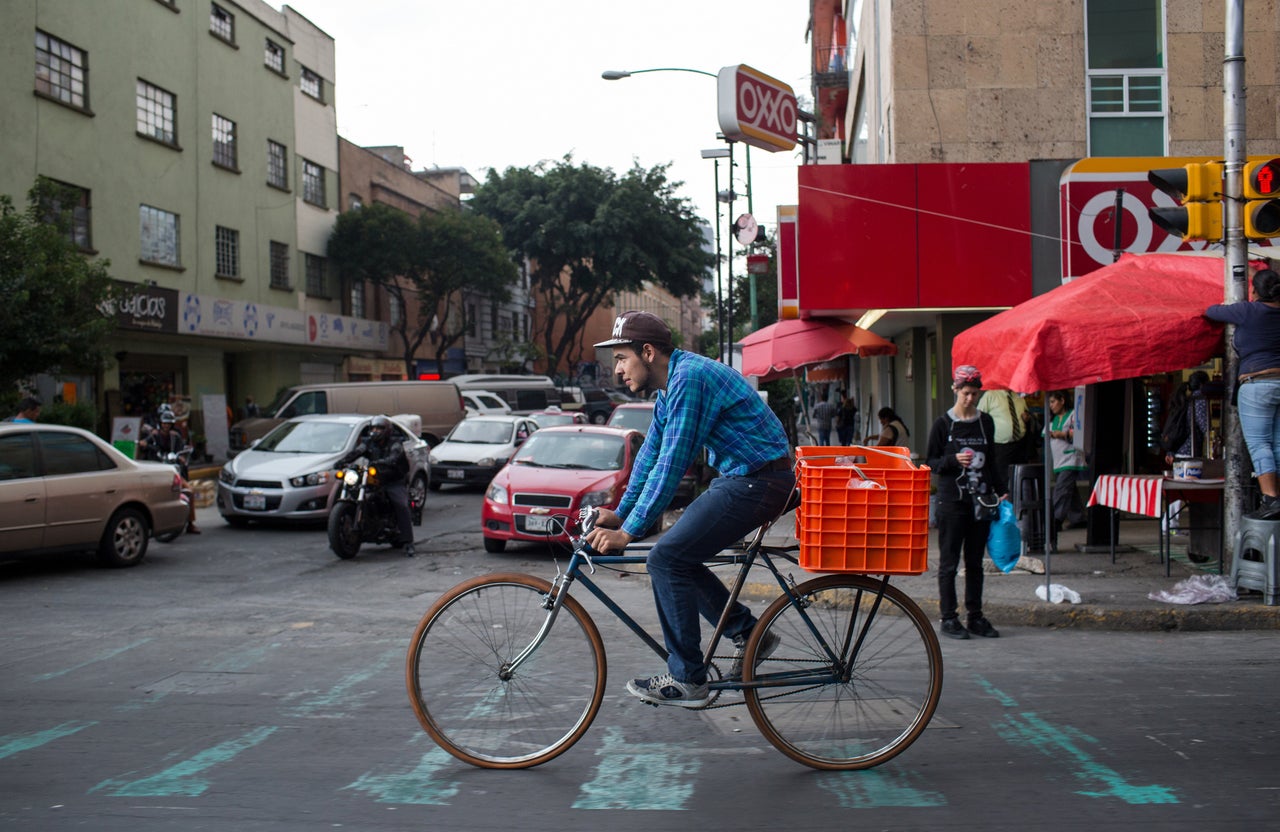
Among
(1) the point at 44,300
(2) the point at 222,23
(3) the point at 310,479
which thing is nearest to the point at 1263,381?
(3) the point at 310,479

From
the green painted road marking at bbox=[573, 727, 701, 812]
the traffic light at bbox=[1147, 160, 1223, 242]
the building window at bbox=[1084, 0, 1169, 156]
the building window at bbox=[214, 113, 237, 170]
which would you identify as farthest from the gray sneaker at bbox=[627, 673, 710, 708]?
the building window at bbox=[214, 113, 237, 170]

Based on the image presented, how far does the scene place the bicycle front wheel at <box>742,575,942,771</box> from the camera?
4391 millimetres

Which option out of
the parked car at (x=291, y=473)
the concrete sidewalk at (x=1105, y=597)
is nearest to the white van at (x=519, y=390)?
the parked car at (x=291, y=473)

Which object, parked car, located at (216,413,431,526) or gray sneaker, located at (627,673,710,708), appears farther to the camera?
parked car, located at (216,413,431,526)

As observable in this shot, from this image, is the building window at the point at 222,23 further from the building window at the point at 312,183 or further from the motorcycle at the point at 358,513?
the motorcycle at the point at 358,513

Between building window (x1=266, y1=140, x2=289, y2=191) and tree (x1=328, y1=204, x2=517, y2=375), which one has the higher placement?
building window (x1=266, y1=140, x2=289, y2=191)

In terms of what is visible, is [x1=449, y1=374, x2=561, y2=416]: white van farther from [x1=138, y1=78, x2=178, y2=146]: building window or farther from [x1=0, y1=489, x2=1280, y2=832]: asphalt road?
[x1=0, y1=489, x2=1280, y2=832]: asphalt road

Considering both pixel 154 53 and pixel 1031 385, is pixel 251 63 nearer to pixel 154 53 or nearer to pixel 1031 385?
pixel 154 53

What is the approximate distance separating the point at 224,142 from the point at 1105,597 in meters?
30.3

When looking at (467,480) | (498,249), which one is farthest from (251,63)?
(467,480)

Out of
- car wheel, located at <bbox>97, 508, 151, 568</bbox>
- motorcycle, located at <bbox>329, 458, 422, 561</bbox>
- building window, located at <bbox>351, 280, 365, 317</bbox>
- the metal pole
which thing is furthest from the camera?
building window, located at <bbox>351, 280, 365, 317</bbox>

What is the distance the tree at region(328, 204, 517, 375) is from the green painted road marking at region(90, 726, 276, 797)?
118ft

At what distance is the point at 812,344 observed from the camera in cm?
1495

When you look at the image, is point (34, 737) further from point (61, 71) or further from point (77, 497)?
point (61, 71)
